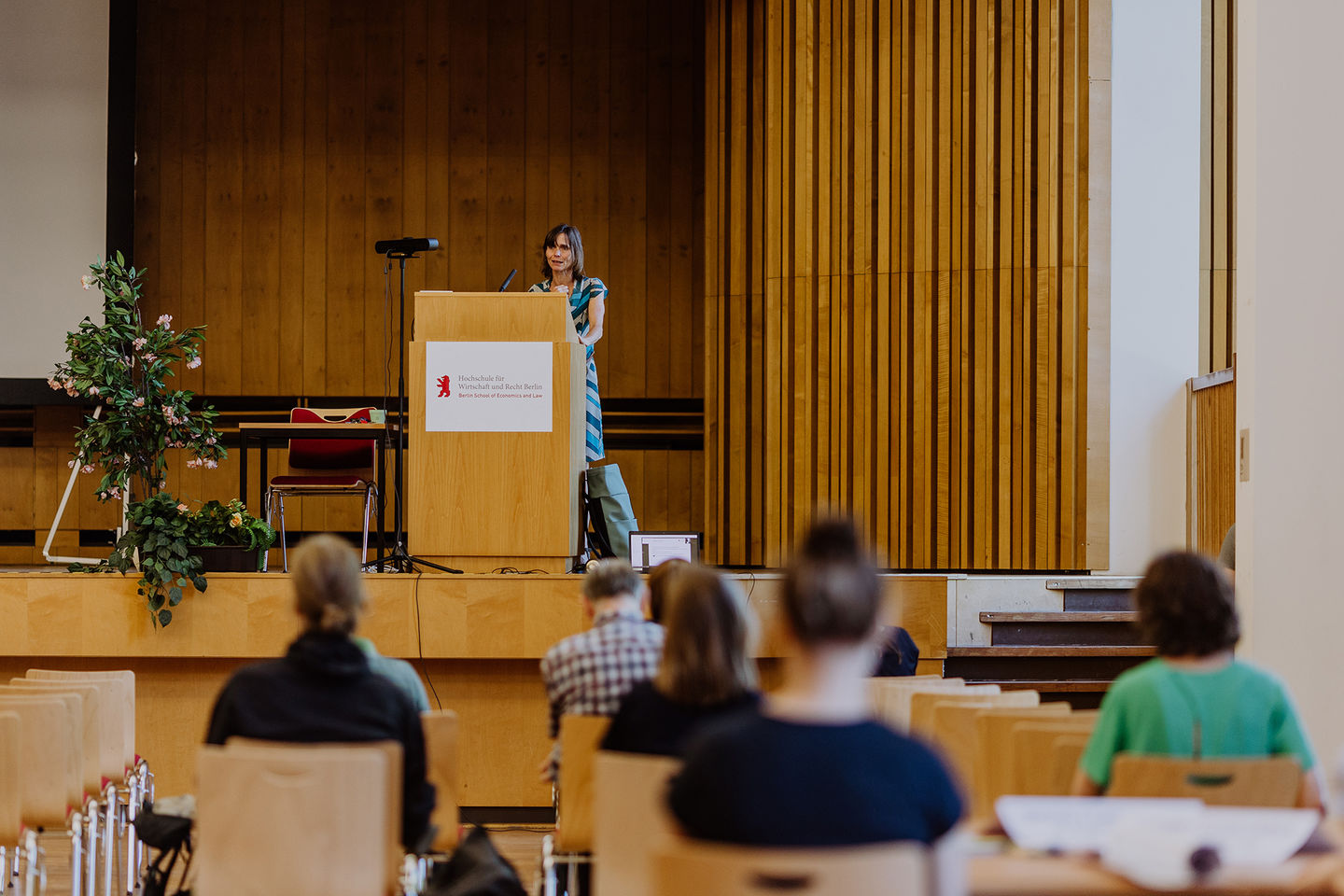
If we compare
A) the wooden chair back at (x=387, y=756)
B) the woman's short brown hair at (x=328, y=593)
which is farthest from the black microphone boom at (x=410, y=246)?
the wooden chair back at (x=387, y=756)

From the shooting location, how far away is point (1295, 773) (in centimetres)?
221

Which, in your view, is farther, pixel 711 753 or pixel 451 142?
pixel 451 142

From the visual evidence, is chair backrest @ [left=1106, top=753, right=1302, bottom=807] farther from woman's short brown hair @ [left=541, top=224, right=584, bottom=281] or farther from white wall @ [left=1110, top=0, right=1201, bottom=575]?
white wall @ [left=1110, top=0, right=1201, bottom=575]

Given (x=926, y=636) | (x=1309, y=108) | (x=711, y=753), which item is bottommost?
(x=926, y=636)

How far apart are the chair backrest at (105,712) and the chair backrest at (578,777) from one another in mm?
1626

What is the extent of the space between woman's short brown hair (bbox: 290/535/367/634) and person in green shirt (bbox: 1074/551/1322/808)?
4.56 ft

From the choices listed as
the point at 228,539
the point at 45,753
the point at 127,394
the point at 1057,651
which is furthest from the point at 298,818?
the point at 1057,651

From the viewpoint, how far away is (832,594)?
1650 mm

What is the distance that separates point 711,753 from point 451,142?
337 inches

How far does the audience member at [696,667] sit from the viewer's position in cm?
242

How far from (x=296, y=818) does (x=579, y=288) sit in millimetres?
4010

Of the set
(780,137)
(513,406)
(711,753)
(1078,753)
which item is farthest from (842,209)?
(711,753)

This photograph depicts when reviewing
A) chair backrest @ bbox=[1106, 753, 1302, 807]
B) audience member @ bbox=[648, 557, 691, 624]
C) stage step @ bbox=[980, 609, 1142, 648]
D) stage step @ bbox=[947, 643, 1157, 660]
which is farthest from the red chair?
chair backrest @ bbox=[1106, 753, 1302, 807]

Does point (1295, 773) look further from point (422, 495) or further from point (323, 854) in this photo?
point (422, 495)
